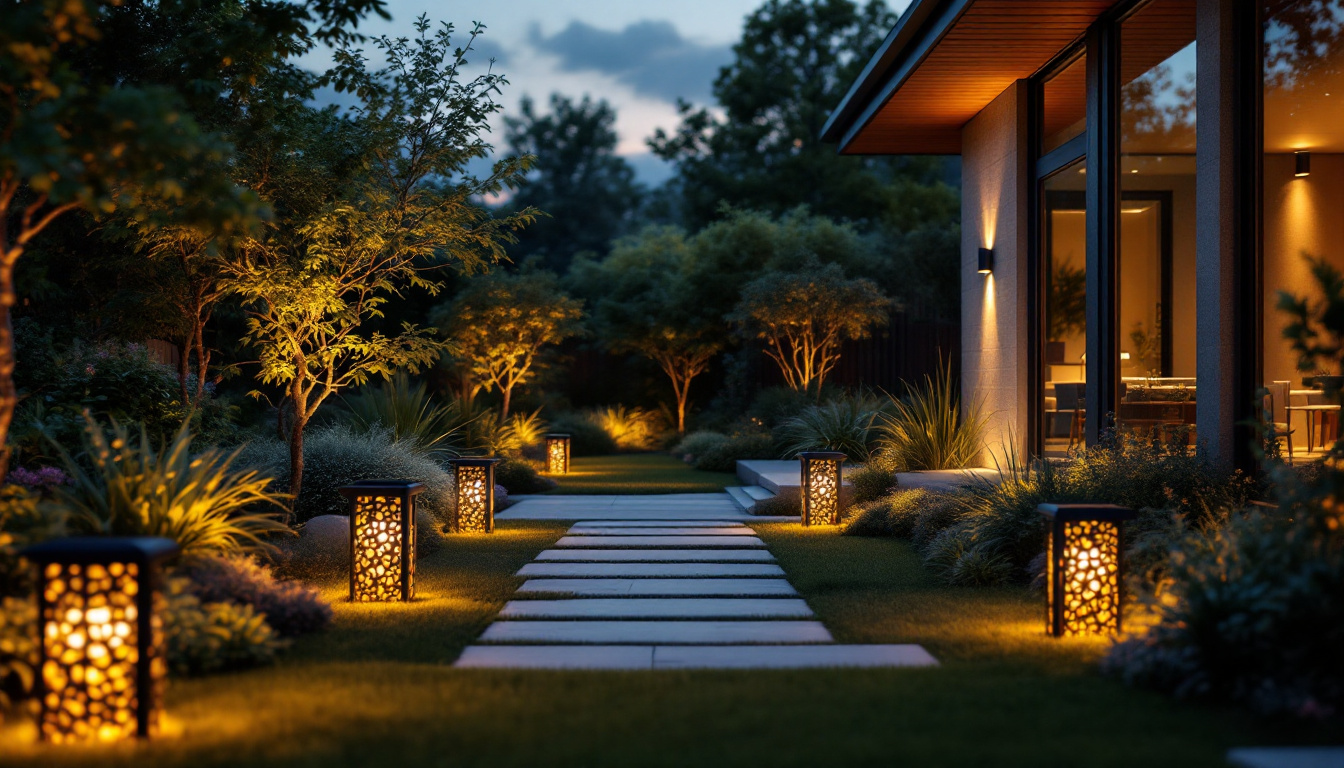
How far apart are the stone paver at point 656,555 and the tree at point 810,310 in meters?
7.46

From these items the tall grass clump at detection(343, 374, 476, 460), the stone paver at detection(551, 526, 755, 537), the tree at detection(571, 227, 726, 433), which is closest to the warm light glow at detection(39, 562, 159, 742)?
the stone paver at detection(551, 526, 755, 537)

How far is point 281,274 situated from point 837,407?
682cm

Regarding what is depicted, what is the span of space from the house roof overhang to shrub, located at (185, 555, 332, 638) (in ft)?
20.1

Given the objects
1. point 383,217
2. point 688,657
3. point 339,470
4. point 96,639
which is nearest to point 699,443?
point 339,470

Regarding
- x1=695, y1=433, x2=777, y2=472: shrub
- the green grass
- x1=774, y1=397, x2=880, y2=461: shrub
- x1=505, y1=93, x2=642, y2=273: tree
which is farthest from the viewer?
x1=505, y1=93, x2=642, y2=273: tree

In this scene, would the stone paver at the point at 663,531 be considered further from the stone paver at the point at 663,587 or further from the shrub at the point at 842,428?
the shrub at the point at 842,428

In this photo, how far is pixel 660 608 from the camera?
5047 mm

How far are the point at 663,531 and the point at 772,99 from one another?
24225 millimetres

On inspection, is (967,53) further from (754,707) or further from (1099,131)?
(754,707)

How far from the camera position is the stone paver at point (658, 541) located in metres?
7.21

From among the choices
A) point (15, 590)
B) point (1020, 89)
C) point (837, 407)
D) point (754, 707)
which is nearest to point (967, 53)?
point (1020, 89)

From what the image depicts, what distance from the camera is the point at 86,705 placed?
2973 mm

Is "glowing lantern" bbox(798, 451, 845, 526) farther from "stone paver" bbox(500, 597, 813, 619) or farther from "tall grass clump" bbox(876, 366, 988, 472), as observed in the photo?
"stone paver" bbox(500, 597, 813, 619)

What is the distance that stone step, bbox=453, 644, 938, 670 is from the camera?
3.83m
